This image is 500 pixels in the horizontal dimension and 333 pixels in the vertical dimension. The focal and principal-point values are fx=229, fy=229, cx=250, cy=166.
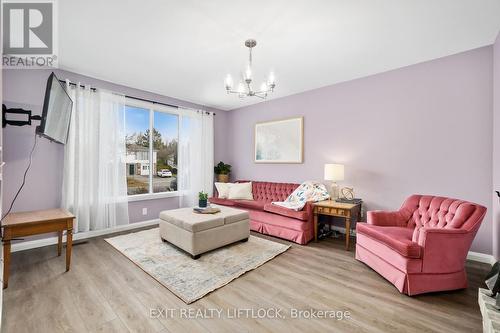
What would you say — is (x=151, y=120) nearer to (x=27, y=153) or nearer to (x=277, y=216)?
(x=27, y=153)

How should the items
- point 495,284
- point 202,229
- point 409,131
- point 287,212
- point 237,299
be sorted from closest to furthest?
point 495,284 → point 237,299 → point 202,229 → point 409,131 → point 287,212

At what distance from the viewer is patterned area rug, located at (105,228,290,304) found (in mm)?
2311

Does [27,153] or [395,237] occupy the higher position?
[27,153]

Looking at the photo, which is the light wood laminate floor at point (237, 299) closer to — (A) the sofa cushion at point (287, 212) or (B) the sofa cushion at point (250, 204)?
(A) the sofa cushion at point (287, 212)

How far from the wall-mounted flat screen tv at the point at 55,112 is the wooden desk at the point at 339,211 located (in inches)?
139

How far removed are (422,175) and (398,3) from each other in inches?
88.9

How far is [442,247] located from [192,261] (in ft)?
8.64

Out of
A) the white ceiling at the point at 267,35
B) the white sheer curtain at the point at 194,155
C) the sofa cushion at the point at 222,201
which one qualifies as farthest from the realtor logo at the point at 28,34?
the sofa cushion at the point at 222,201

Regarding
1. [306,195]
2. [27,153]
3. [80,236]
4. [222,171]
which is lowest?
[80,236]

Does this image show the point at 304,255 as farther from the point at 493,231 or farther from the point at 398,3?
the point at 398,3

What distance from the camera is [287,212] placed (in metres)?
3.61

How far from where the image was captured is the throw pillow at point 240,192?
184 inches

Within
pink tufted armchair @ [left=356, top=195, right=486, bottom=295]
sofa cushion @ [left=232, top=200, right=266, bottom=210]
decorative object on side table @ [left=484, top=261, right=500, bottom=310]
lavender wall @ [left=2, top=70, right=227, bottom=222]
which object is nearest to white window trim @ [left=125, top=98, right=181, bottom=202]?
lavender wall @ [left=2, top=70, right=227, bottom=222]

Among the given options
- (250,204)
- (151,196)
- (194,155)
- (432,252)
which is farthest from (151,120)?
(432,252)
